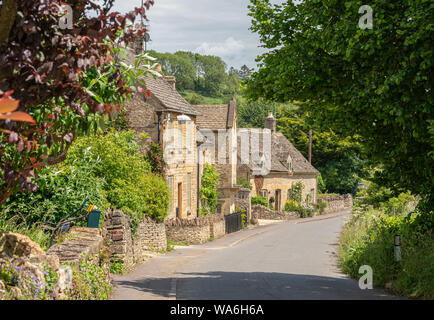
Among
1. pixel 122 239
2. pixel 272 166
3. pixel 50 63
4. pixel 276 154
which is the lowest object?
pixel 122 239

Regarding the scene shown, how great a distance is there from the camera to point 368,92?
10383mm

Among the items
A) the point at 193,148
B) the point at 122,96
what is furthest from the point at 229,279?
the point at 193,148

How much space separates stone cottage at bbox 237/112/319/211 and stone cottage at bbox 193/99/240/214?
673 centimetres

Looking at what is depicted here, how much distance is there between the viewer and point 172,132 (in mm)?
28438

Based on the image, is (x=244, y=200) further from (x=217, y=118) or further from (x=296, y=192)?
(x=296, y=192)

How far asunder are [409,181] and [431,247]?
1.71 m

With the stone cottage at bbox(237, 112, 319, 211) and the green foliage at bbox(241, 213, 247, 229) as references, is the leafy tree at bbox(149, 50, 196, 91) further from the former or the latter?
the green foliage at bbox(241, 213, 247, 229)

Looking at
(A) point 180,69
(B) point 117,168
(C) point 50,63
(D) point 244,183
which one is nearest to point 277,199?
(D) point 244,183

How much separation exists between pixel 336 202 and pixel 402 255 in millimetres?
53685

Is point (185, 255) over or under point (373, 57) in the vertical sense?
under

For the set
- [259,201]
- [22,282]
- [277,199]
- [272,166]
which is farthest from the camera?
[277,199]
